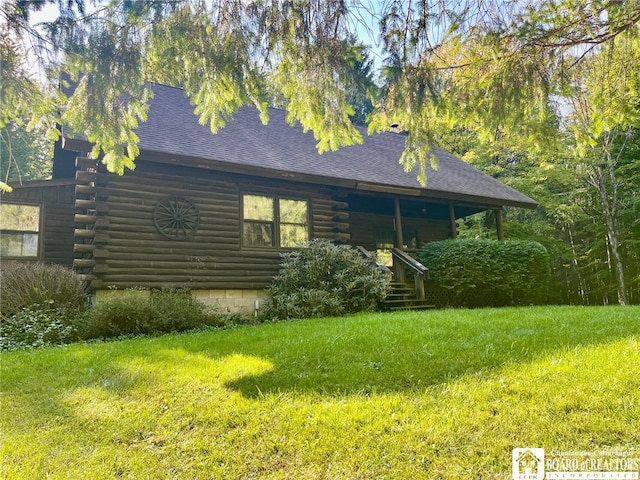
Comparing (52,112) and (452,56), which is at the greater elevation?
(452,56)

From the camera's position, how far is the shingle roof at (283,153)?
9.94 m

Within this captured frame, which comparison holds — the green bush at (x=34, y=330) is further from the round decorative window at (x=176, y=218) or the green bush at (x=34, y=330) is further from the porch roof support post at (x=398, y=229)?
the porch roof support post at (x=398, y=229)

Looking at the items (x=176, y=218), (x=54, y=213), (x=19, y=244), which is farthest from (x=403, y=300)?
(x=19, y=244)

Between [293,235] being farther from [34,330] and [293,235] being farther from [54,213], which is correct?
[54,213]

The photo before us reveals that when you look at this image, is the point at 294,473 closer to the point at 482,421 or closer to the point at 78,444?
the point at 482,421

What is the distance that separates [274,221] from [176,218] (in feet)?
7.89

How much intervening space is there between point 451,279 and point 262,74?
8.48 meters

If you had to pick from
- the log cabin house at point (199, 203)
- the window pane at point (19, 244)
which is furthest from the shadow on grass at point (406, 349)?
the window pane at point (19, 244)

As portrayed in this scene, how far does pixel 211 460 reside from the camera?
2.77 meters

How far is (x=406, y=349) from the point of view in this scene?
469 cm

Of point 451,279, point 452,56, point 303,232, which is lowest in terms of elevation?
point 451,279

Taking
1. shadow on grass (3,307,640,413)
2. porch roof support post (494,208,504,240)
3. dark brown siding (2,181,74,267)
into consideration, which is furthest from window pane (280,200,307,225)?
porch roof support post (494,208,504,240)

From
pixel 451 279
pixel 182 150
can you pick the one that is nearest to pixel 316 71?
pixel 182 150

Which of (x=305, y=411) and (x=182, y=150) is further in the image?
(x=182, y=150)
